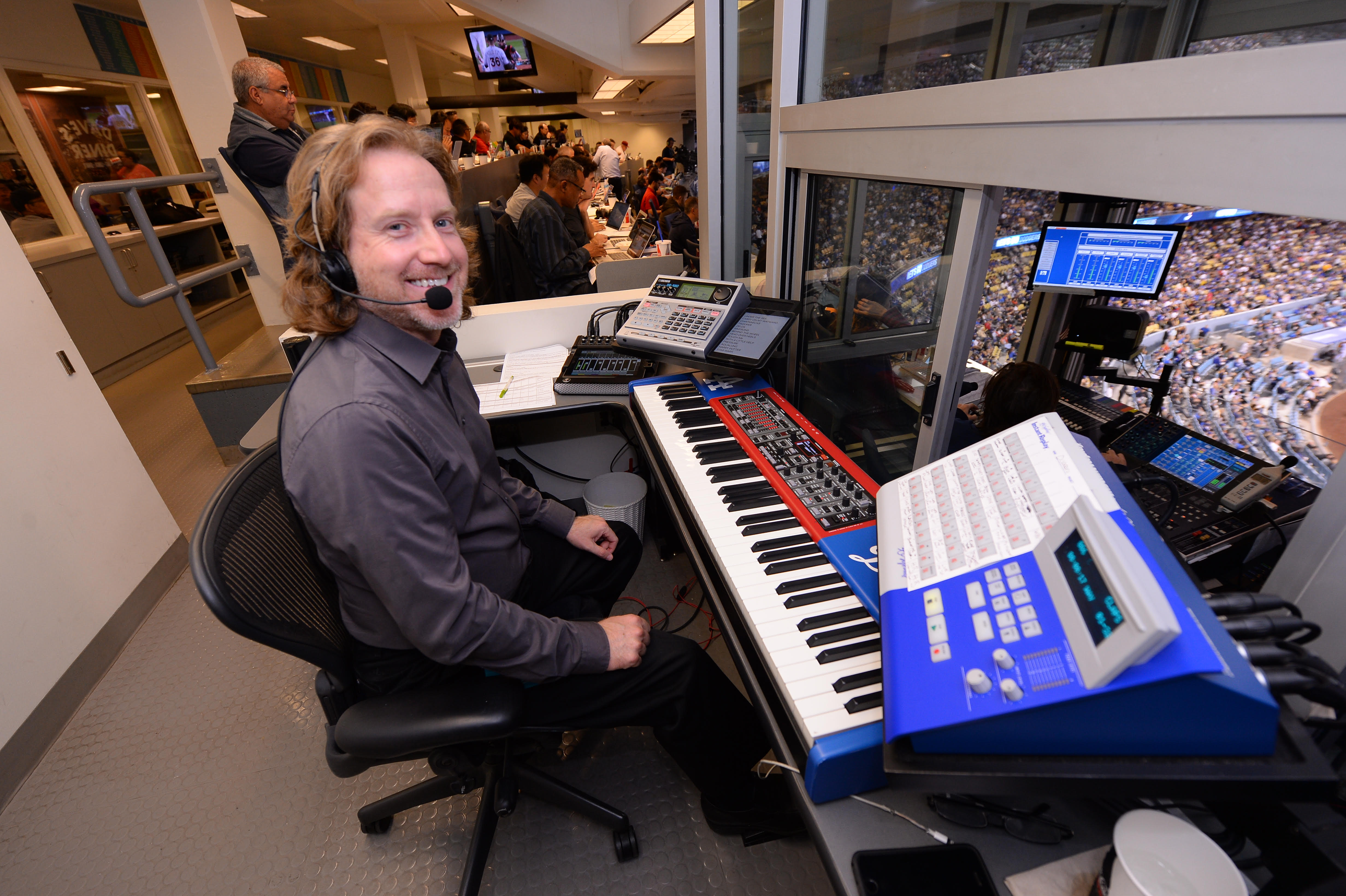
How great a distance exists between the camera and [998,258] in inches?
94.3

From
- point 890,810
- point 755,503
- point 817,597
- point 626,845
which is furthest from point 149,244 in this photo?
point 890,810

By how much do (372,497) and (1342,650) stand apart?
1.35 m

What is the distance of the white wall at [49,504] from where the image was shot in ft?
5.47

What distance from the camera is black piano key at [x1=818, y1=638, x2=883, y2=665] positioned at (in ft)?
2.94

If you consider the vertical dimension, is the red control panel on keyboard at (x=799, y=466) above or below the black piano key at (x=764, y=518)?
above

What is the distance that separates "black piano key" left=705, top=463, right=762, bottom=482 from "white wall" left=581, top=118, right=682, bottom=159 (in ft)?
45.4

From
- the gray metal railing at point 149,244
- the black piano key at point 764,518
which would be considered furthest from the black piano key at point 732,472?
the gray metal railing at point 149,244

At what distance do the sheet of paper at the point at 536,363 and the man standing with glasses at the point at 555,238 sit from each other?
1.11 meters

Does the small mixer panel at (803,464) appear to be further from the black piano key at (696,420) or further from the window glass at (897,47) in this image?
the window glass at (897,47)

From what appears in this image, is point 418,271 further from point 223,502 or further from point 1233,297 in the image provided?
point 1233,297

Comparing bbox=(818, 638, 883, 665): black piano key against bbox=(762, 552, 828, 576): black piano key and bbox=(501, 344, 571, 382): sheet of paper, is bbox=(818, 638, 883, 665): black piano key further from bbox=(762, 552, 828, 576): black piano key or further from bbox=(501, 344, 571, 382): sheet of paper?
bbox=(501, 344, 571, 382): sheet of paper

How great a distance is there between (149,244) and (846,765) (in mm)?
3751

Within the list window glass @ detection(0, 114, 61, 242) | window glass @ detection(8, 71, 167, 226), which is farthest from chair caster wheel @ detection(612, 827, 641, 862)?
window glass @ detection(8, 71, 167, 226)

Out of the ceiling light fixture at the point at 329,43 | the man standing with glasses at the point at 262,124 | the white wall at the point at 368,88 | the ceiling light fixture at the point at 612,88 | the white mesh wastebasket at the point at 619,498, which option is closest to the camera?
the white mesh wastebasket at the point at 619,498
